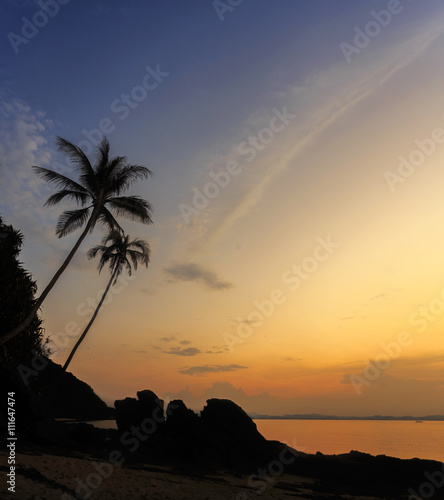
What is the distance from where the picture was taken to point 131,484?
11.3 meters

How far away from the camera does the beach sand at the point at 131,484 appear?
29.6 feet

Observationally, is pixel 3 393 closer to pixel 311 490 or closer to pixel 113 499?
pixel 113 499

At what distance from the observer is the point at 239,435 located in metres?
23.7

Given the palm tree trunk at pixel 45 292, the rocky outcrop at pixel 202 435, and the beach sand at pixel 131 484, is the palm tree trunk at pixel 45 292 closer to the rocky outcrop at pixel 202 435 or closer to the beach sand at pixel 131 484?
the beach sand at pixel 131 484

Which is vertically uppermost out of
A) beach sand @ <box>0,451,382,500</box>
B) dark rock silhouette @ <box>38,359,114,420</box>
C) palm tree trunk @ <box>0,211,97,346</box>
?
palm tree trunk @ <box>0,211,97,346</box>

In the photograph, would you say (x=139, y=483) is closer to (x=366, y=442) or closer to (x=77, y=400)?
(x=366, y=442)

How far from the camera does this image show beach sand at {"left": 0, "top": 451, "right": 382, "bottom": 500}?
355 inches

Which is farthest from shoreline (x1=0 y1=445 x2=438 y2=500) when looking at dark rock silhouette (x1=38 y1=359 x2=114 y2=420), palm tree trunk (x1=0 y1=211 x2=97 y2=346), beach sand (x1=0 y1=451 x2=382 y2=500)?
dark rock silhouette (x1=38 y1=359 x2=114 y2=420)

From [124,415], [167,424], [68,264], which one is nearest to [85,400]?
[124,415]

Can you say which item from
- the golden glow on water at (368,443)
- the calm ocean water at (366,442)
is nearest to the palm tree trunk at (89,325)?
the calm ocean water at (366,442)

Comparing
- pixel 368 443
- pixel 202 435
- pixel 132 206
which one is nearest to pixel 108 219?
pixel 132 206

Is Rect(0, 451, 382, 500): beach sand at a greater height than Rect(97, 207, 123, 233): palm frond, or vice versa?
Rect(97, 207, 123, 233): palm frond

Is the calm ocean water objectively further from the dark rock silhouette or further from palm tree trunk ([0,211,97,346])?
palm tree trunk ([0,211,97,346])

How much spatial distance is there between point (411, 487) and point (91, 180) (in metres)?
24.6
